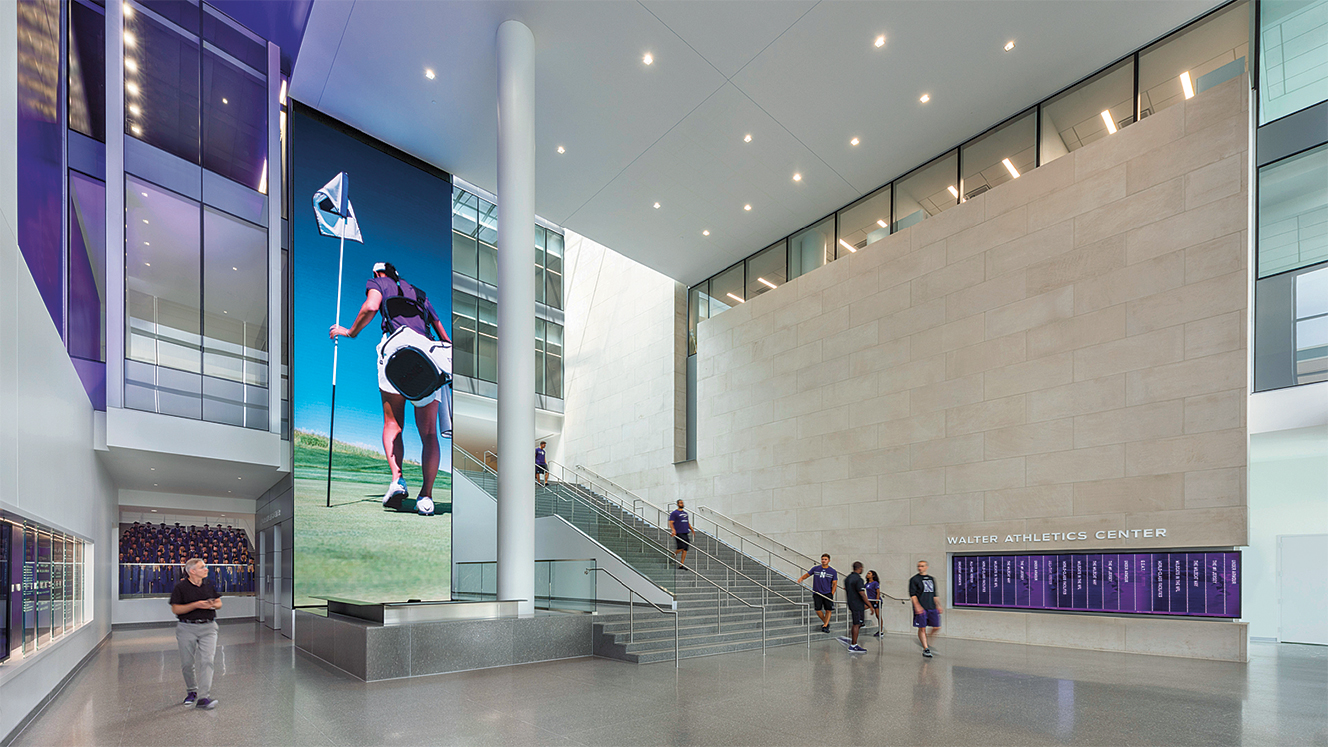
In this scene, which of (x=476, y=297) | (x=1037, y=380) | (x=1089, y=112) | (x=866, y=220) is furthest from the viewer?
(x=476, y=297)

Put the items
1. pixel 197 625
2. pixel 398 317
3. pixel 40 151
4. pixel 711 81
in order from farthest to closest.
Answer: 1. pixel 398 317
2. pixel 711 81
3. pixel 40 151
4. pixel 197 625

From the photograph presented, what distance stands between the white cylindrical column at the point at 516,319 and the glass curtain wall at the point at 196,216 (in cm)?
688

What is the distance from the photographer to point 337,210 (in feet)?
54.3

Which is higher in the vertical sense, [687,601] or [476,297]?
[476,297]

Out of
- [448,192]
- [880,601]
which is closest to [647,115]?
[448,192]

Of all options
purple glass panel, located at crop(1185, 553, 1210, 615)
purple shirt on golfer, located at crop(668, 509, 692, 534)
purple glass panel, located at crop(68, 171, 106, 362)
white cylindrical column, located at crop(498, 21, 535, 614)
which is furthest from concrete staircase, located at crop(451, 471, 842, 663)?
purple glass panel, located at crop(68, 171, 106, 362)

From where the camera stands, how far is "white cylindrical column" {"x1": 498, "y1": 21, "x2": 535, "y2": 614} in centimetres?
1162

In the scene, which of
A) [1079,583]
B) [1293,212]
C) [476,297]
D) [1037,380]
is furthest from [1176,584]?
[476,297]

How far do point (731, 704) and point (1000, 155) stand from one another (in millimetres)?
13367

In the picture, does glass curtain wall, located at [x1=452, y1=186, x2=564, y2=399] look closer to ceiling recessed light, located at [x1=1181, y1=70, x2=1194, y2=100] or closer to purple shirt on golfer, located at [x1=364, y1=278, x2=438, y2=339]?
purple shirt on golfer, located at [x1=364, y1=278, x2=438, y2=339]

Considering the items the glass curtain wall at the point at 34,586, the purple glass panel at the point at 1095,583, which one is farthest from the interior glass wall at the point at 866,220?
the glass curtain wall at the point at 34,586

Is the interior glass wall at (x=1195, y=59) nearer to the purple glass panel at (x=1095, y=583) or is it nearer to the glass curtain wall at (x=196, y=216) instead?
the purple glass panel at (x=1095, y=583)

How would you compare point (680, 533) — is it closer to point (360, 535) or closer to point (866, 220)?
point (360, 535)

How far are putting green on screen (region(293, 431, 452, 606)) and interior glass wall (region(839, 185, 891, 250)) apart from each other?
39.6 feet
